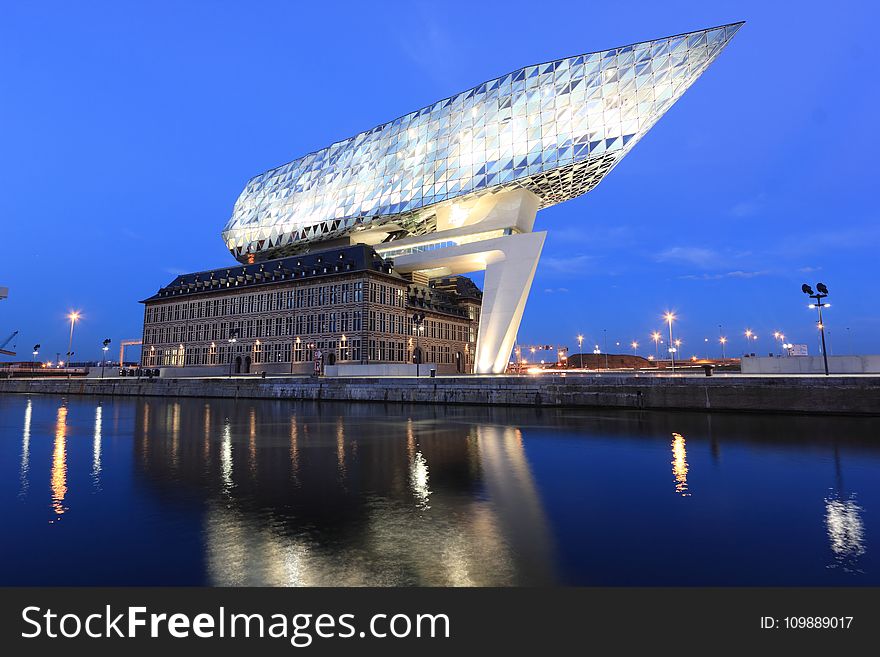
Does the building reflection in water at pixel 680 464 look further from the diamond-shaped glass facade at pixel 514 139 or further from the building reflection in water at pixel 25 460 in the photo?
the diamond-shaped glass facade at pixel 514 139

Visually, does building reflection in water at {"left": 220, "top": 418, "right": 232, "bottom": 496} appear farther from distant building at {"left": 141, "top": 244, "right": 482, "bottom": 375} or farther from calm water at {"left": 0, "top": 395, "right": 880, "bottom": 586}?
distant building at {"left": 141, "top": 244, "right": 482, "bottom": 375}

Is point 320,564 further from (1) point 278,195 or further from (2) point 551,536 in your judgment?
(1) point 278,195

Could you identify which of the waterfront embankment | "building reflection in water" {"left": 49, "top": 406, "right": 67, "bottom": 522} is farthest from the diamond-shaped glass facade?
"building reflection in water" {"left": 49, "top": 406, "right": 67, "bottom": 522}

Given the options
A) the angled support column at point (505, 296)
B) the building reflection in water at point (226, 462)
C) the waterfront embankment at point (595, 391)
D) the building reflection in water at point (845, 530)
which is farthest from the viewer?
the angled support column at point (505, 296)

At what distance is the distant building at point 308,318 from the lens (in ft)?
231

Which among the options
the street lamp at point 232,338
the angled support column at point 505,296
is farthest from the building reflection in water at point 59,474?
the street lamp at point 232,338

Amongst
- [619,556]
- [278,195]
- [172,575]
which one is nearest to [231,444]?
[172,575]

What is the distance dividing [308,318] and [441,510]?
68.2 metres

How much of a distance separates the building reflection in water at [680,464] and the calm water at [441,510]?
0.09m

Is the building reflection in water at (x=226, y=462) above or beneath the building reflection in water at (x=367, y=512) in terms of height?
above

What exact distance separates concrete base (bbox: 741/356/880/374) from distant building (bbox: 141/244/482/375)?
44364 millimetres

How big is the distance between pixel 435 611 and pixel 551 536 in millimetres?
3280

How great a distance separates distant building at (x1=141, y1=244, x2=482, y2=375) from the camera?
70.3 meters

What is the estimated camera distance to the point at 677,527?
8.50m
